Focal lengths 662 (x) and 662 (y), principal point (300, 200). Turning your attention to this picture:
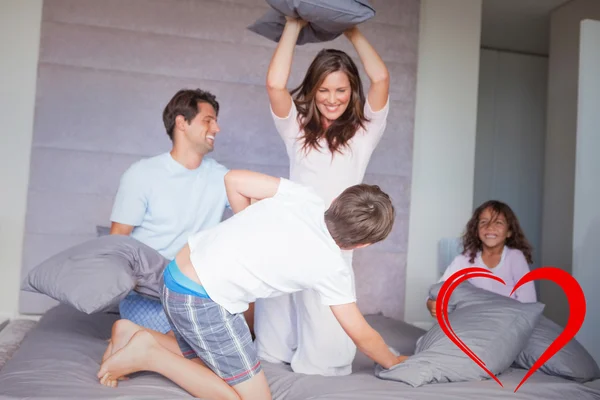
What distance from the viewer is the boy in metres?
1.86

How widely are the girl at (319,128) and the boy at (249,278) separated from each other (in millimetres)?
383

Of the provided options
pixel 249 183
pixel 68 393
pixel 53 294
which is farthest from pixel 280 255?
pixel 53 294

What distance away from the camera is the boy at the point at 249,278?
1859 mm

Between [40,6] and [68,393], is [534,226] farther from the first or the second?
[68,393]

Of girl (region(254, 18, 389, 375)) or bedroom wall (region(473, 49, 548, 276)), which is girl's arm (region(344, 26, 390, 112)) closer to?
girl (region(254, 18, 389, 375))

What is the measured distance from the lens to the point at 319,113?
2.48 m

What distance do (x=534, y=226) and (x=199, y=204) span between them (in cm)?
404

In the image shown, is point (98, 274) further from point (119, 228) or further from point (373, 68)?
point (373, 68)

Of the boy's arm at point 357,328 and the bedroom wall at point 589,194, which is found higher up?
the bedroom wall at point 589,194

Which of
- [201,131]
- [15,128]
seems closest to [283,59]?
[201,131]

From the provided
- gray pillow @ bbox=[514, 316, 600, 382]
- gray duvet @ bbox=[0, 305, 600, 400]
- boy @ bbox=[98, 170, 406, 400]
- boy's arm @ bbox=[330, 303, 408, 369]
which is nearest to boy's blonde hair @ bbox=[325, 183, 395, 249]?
boy @ bbox=[98, 170, 406, 400]

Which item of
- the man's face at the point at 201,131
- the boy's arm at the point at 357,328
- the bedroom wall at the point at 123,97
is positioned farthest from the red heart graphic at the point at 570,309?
the bedroom wall at the point at 123,97

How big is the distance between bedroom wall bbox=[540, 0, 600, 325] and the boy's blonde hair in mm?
3121

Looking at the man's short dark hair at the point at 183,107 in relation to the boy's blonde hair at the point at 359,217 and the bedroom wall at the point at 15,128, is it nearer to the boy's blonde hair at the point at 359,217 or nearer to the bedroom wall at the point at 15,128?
the bedroom wall at the point at 15,128
